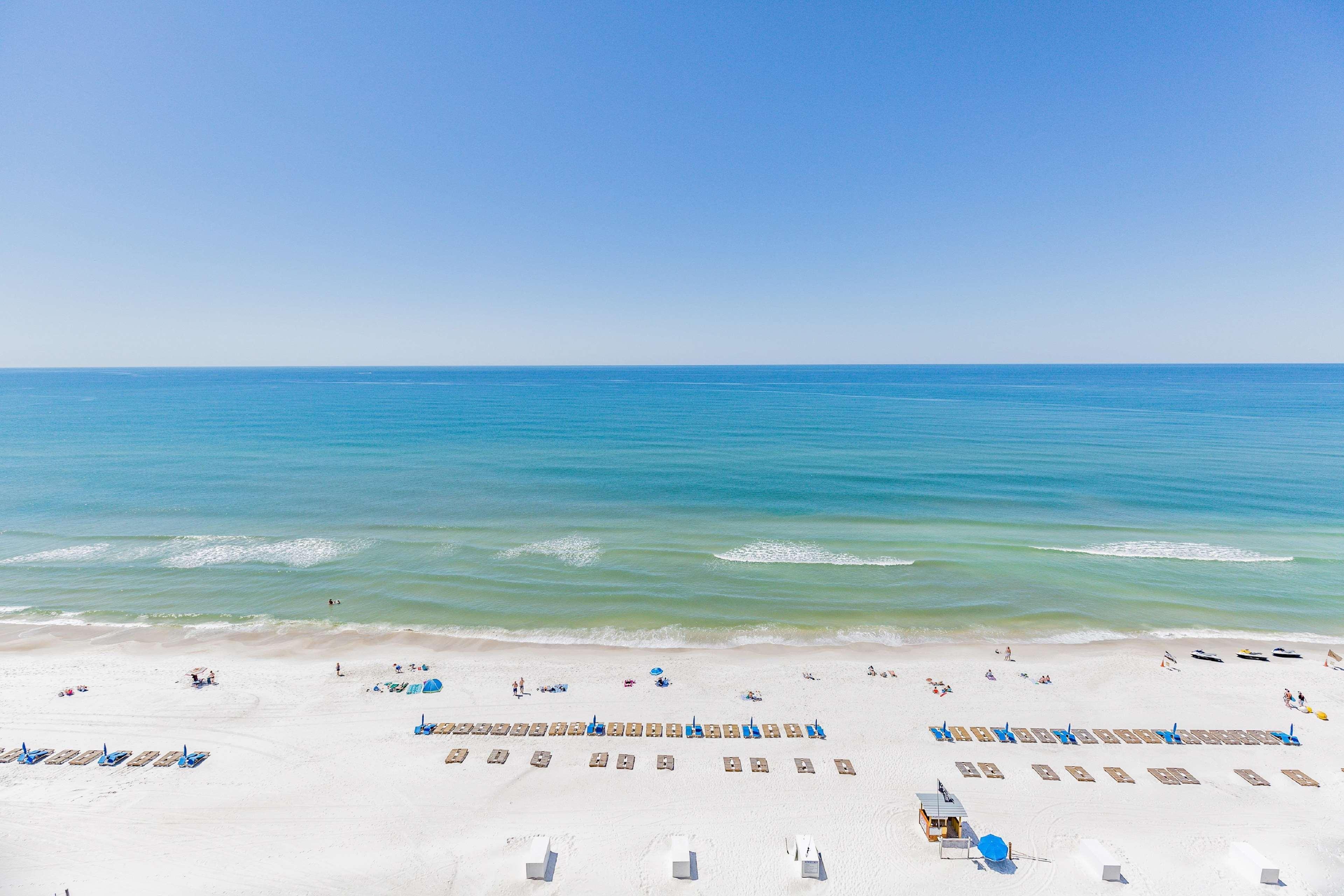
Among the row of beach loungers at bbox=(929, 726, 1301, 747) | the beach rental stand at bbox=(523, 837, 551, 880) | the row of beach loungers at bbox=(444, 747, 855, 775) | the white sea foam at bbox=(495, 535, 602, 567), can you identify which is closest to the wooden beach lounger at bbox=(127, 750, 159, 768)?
the row of beach loungers at bbox=(444, 747, 855, 775)

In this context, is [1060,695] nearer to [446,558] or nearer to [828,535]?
[828,535]

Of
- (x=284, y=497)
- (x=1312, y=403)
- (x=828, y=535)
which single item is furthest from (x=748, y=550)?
(x=1312, y=403)

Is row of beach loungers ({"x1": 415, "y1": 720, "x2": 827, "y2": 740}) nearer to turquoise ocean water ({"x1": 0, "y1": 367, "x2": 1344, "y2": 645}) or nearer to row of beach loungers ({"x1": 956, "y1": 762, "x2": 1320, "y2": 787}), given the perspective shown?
row of beach loungers ({"x1": 956, "y1": 762, "x2": 1320, "y2": 787})

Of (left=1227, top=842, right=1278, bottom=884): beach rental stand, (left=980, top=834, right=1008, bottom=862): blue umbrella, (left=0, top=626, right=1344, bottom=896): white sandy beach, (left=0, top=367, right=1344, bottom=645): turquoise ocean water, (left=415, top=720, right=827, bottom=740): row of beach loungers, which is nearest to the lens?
(left=1227, top=842, right=1278, bottom=884): beach rental stand

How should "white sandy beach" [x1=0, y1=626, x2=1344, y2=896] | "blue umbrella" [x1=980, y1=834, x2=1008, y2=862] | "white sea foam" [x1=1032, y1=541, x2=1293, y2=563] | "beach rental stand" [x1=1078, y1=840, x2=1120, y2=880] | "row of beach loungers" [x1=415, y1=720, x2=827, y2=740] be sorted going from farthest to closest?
"white sea foam" [x1=1032, y1=541, x2=1293, y2=563] < "row of beach loungers" [x1=415, y1=720, x2=827, y2=740] < "white sandy beach" [x1=0, y1=626, x2=1344, y2=896] < "blue umbrella" [x1=980, y1=834, x2=1008, y2=862] < "beach rental stand" [x1=1078, y1=840, x2=1120, y2=880]

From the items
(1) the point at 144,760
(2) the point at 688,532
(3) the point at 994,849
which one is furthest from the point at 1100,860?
(1) the point at 144,760

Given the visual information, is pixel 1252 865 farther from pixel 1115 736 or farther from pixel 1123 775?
pixel 1115 736
